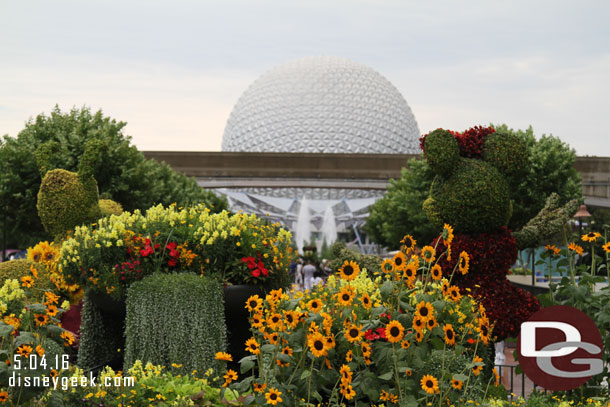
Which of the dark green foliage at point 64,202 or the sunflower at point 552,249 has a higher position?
the dark green foliage at point 64,202

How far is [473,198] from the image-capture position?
8.94 m

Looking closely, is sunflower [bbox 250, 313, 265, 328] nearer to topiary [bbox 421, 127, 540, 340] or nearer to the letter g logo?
the letter g logo

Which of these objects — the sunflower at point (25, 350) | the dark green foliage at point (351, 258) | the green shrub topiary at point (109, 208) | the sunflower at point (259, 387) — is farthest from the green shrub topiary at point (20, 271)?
the sunflower at point (259, 387)

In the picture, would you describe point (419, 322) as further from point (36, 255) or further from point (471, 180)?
point (36, 255)

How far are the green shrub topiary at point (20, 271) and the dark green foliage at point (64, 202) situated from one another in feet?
2.09

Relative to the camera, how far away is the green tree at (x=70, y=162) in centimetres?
1947

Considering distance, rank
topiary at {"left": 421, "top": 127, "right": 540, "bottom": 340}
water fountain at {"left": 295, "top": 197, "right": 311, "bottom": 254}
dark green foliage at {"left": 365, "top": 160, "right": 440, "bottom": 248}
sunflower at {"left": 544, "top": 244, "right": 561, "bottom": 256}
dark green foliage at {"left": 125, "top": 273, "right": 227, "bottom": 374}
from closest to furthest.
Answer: sunflower at {"left": 544, "top": 244, "right": 561, "bottom": 256} → dark green foliage at {"left": 125, "top": 273, "right": 227, "bottom": 374} → topiary at {"left": 421, "top": 127, "right": 540, "bottom": 340} → dark green foliage at {"left": 365, "top": 160, "right": 440, "bottom": 248} → water fountain at {"left": 295, "top": 197, "right": 311, "bottom": 254}

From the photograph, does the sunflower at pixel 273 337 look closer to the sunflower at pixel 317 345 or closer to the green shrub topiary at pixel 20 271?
the sunflower at pixel 317 345

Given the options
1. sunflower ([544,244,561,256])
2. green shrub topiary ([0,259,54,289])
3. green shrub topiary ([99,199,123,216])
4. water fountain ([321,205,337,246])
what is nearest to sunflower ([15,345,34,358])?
sunflower ([544,244,561,256])

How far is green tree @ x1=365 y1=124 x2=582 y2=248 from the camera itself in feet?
81.4

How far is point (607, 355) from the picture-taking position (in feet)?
19.9

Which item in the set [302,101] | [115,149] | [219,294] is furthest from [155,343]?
[302,101]

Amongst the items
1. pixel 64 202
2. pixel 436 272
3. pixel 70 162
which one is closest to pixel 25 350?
pixel 436 272

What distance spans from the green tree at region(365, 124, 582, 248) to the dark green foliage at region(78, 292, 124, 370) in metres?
16.0
